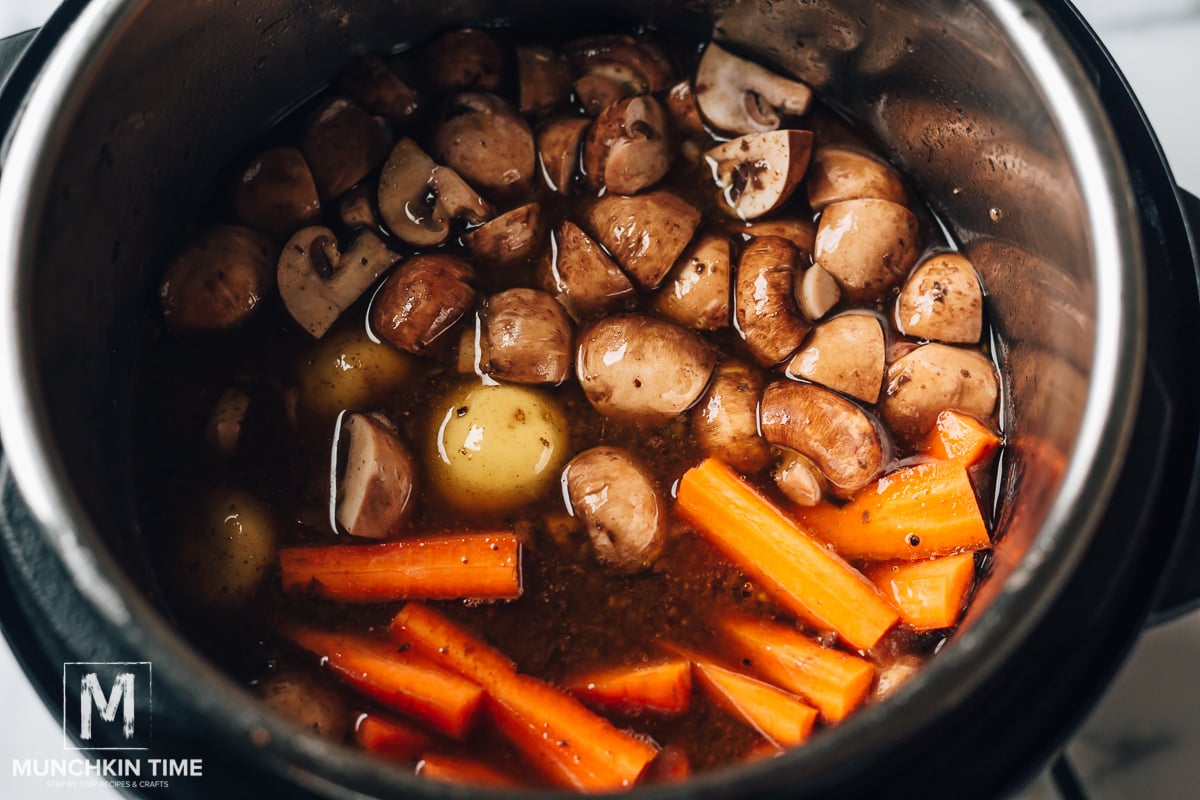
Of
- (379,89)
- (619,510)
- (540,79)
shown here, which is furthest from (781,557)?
(379,89)

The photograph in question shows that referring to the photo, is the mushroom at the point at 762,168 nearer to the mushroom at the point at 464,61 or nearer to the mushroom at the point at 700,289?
the mushroom at the point at 700,289

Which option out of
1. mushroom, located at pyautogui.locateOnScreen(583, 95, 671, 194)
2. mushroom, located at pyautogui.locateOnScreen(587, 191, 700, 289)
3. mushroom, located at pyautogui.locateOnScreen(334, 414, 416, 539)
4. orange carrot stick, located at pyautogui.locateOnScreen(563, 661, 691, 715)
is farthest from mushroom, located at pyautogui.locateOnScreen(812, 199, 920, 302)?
mushroom, located at pyautogui.locateOnScreen(334, 414, 416, 539)

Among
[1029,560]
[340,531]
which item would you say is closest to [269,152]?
[340,531]

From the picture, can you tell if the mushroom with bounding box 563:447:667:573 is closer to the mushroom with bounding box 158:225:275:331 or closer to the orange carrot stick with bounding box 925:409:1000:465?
the orange carrot stick with bounding box 925:409:1000:465

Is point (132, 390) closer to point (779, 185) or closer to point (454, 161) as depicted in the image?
point (454, 161)

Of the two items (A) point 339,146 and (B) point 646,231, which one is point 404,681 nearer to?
(B) point 646,231

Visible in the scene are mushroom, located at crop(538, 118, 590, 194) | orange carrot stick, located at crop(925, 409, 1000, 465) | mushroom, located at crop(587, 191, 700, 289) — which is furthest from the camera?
mushroom, located at crop(538, 118, 590, 194)

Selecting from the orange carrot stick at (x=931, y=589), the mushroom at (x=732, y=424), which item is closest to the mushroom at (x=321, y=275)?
the mushroom at (x=732, y=424)
